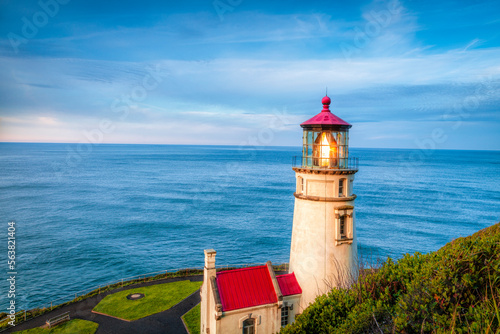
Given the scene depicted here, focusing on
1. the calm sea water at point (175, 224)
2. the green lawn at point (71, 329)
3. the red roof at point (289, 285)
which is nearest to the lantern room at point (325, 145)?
the red roof at point (289, 285)

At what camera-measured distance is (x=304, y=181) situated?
1744 centimetres

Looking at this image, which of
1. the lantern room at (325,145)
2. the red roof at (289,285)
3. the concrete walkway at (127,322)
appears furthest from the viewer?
the concrete walkway at (127,322)

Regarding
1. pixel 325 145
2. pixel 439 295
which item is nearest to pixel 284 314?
pixel 325 145

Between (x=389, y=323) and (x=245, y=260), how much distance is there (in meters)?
32.4

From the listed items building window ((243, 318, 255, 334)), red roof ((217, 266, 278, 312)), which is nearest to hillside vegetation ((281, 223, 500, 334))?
red roof ((217, 266, 278, 312))

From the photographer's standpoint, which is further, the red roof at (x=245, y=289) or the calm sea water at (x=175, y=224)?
the calm sea water at (x=175, y=224)

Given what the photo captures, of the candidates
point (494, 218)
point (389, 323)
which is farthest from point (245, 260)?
point (494, 218)

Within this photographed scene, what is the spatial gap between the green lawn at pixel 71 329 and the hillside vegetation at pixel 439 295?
52.3 ft

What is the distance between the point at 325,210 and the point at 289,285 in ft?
15.2

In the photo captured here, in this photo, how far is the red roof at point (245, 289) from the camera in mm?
16438

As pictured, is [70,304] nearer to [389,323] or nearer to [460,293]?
[389,323]

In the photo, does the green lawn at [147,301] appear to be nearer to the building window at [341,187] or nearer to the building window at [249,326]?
the building window at [249,326]

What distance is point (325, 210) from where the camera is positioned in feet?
55.5

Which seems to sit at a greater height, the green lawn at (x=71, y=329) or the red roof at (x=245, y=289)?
the red roof at (x=245, y=289)
